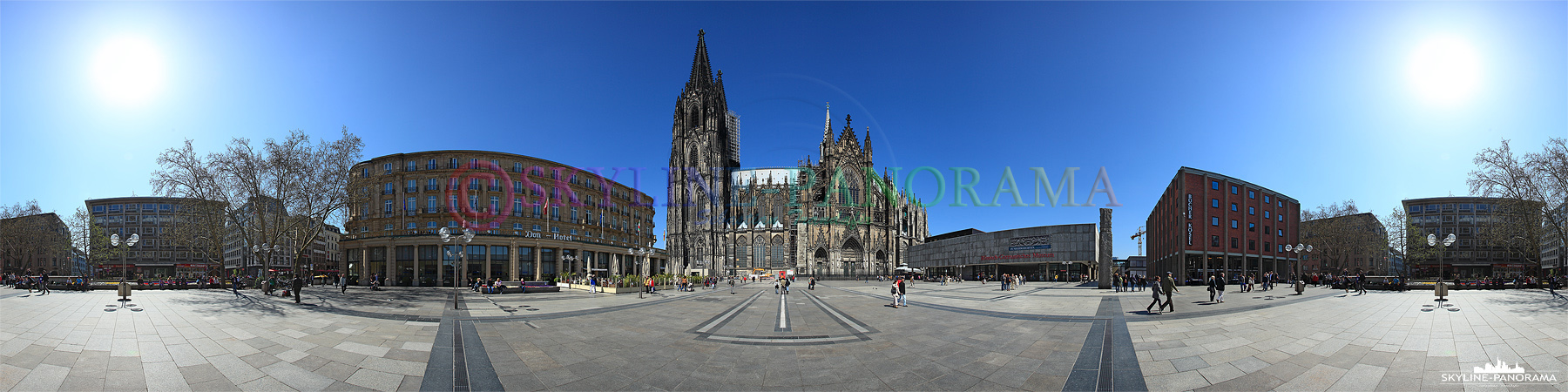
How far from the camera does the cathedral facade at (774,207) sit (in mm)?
83188

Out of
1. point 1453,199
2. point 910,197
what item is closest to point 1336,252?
point 1453,199

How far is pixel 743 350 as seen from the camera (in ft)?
29.0

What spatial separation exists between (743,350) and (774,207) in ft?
266

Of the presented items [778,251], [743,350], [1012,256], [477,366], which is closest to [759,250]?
[778,251]

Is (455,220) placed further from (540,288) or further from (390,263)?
(540,288)

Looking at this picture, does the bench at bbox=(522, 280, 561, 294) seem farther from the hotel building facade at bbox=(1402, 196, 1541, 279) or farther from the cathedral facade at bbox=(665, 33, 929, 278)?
the hotel building facade at bbox=(1402, 196, 1541, 279)

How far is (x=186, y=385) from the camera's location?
6977mm

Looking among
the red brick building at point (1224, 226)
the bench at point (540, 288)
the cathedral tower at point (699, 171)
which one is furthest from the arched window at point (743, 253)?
the red brick building at point (1224, 226)

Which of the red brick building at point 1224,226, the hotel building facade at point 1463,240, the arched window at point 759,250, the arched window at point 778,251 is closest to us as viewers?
the hotel building facade at point 1463,240

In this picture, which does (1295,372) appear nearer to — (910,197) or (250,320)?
(250,320)

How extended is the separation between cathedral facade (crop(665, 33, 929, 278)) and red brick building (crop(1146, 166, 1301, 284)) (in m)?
38.7

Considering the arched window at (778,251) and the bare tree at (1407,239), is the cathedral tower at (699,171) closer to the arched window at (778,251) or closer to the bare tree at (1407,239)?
the arched window at (778,251)

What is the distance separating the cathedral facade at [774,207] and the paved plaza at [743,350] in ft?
221

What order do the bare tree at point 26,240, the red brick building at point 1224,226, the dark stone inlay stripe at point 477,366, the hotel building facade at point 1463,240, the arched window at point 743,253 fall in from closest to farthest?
1. the dark stone inlay stripe at point 477,366
2. the bare tree at point 26,240
3. the hotel building facade at point 1463,240
4. the red brick building at point 1224,226
5. the arched window at point 743,253
